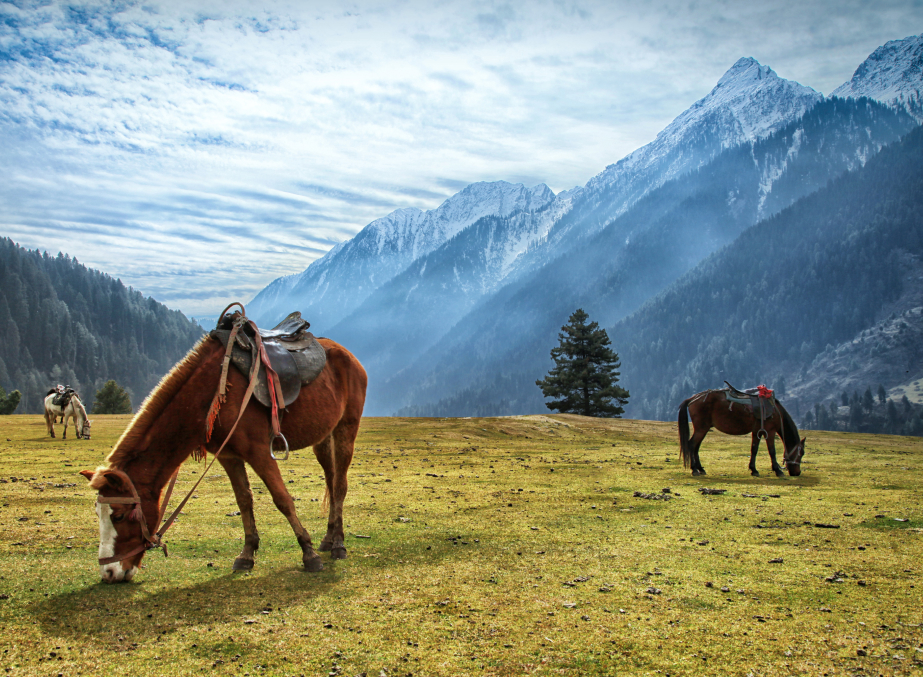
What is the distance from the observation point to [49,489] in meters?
13.6

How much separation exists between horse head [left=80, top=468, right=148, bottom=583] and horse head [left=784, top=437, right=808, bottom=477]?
1827 cm

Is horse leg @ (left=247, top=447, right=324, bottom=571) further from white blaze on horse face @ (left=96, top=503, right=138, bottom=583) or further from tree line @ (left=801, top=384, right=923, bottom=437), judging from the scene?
tree line @ (left=801, top=384, right=923, bottom=437)

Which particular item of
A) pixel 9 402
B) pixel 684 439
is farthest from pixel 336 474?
pixel 9 402

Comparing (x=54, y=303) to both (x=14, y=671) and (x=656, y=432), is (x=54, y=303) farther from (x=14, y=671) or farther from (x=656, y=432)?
(x=14, y=671)

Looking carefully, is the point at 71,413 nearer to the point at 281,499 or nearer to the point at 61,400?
the point at 61,400

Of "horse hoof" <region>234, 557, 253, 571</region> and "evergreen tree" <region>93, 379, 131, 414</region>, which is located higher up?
"horse hoof" <region>234, 557, 253, 571</region>

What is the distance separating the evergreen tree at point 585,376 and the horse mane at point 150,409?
54002 millimetres

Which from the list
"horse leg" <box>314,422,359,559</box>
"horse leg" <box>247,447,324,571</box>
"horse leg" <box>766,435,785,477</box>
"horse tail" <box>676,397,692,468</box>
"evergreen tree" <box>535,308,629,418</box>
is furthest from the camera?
"evergreen tree" <box>535,308,629,418</box>

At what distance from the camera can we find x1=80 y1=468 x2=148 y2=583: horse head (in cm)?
670

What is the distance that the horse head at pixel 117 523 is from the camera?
22.0 ft

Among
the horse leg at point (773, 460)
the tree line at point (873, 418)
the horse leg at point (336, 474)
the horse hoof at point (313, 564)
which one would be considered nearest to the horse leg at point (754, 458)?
the horse leg at point (773, 460)

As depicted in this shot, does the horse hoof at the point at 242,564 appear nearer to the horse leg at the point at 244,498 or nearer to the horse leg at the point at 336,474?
the horse leg at the point at 244,498

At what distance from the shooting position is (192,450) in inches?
296

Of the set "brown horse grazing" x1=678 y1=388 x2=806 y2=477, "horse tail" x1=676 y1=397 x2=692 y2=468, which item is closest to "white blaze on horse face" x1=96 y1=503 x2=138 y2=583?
"brown horse grazing" x1=678 y1=388 x2=806 y2=477
